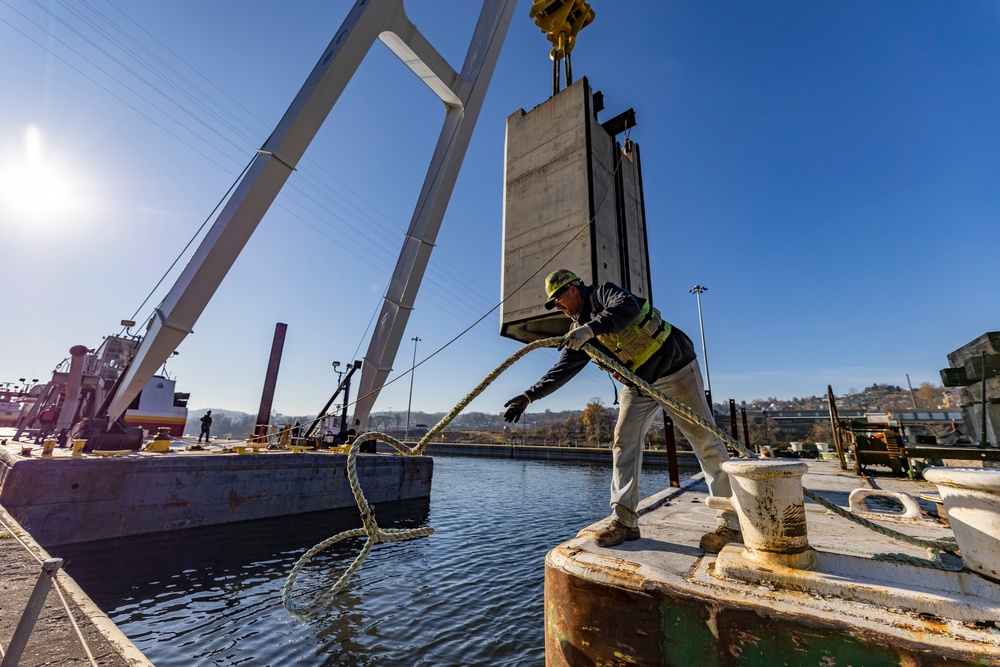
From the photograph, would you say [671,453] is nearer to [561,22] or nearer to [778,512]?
[778,512]

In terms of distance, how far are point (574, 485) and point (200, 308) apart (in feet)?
56.7

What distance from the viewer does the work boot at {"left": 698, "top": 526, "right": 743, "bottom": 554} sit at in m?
2.29

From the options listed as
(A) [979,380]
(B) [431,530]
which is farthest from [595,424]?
(B) [431,530]

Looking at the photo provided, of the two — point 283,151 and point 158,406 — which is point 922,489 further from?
point 158,406

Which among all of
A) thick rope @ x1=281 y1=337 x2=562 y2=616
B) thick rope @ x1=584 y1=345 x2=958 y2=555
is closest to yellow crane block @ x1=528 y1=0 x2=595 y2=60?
thick rope @ x1=281 y1=337 x2=562 y2=616

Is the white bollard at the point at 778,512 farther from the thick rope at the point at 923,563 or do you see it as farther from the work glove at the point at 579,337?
the work glove at the point at 579,337

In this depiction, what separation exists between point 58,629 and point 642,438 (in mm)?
4223

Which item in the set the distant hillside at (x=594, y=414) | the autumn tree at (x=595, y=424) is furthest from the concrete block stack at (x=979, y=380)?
the autumn tree at (x=595, y=424)

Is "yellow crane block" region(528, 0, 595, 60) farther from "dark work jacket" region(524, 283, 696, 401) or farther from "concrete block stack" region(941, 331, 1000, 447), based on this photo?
"concrete block stack" region(941, 331, 1000, 447)

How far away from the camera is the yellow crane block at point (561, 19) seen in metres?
9.46

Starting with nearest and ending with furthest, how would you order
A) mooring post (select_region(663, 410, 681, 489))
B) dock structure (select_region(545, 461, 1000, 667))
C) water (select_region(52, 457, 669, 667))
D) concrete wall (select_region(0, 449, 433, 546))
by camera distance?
dock structure (select_region(545, 461, 1000, 667))
water (select_region(52, 457, 669, 667))
concrete wall (select_region(0, 449, 433, 546))
mooring post (select_region(663, 410, 681, 489))

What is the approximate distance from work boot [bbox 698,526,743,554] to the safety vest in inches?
43.6

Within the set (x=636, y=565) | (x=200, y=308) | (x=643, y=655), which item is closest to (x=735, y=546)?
(x=636, y=565)

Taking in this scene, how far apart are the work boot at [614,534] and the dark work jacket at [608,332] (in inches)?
37.3
